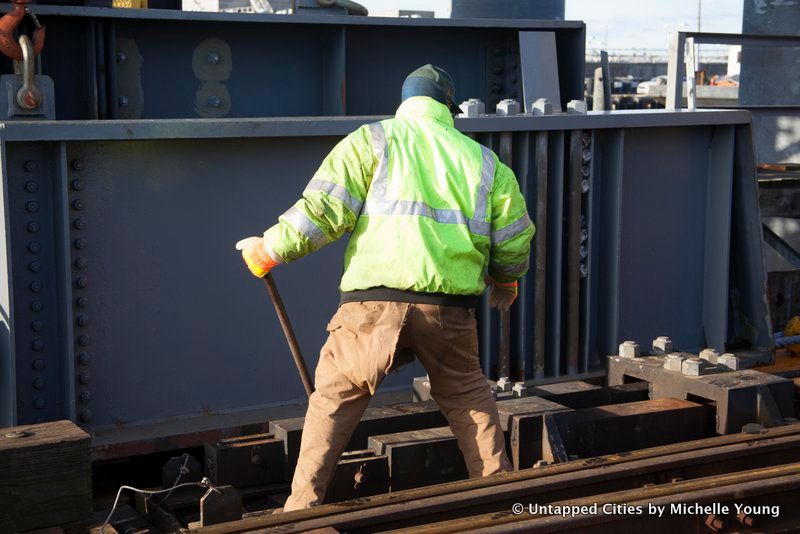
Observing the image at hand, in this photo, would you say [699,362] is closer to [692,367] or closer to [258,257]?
[692,367]

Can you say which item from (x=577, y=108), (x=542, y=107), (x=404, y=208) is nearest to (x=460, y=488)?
(x=404, y=208)

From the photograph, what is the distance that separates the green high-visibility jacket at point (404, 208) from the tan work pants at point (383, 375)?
13 cm

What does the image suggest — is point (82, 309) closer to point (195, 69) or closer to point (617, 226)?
point (195, 69)

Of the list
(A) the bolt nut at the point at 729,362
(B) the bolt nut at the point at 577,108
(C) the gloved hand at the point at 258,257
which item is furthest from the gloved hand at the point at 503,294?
(B) the bolt nut at the point at 577,108

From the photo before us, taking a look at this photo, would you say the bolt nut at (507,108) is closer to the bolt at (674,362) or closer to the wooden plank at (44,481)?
the bolt at (674,362)

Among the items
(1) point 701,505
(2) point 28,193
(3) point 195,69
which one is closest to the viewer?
(1) point 701,505

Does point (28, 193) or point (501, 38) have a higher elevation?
point (501, 38)

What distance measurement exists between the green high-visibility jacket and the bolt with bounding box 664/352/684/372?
196cm

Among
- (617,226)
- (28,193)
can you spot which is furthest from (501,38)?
(28,193)

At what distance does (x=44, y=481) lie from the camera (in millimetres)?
3744

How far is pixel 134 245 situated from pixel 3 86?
3.33 ft

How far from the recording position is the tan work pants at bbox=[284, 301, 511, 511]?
14.6ft

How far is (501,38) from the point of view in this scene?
25.8 ft

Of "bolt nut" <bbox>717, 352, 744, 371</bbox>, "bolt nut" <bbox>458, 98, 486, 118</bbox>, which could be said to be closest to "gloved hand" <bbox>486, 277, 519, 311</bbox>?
"bolt nut" <bbox>717, 352, 744, 371</bbox>
